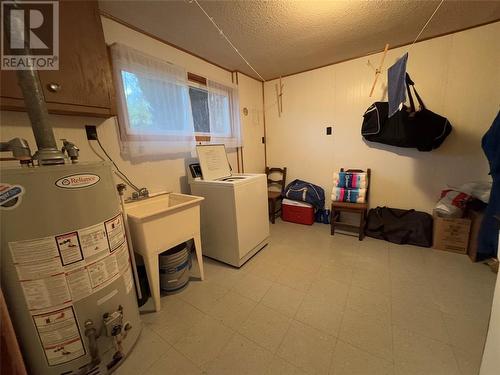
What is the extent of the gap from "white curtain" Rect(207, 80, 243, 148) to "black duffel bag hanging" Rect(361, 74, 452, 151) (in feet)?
5.41

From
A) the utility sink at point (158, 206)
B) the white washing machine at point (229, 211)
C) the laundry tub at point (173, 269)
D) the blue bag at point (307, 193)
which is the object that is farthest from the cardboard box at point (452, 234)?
the laundry tub at point (173, 269)

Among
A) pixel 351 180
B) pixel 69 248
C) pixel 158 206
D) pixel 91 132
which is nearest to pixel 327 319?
pixel 69 248

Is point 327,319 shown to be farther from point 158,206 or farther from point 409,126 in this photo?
Answer: point 409,126

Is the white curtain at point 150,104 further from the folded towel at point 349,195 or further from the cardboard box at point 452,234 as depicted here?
the cardboard box at point 452,234

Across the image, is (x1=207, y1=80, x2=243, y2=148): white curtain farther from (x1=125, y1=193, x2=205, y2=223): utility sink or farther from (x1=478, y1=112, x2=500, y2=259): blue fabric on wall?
(x1=478, y1=112, x2=500, y2=259): blue fabric on wall

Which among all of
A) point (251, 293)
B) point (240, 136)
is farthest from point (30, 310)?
point (240, 136)

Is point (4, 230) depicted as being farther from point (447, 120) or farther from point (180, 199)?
point (447, 120)

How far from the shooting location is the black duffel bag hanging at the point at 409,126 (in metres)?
2.09

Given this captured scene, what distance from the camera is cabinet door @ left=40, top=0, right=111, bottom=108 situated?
1110 millimetres

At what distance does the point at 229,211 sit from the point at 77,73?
1393mm

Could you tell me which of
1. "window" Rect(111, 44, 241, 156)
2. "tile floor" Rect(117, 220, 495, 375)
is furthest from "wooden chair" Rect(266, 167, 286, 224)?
"window" Rect(111, 44, 241, 156)

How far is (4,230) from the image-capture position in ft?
2.58

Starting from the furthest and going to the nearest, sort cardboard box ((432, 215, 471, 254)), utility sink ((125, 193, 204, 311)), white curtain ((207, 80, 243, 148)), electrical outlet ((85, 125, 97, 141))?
white curtain ((207, 80, 243, 148)), cardboard box ((432, 215, 471, 254)), electrical outlet ((85, 125, 97, 141)), utility sink ((125, 193, 204, 311))

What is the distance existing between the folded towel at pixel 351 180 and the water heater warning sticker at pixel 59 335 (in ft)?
8.81
